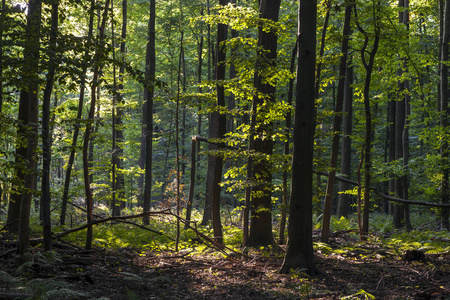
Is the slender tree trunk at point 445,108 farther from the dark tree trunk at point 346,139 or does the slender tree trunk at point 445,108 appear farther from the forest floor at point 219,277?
the forest floor at point 219,277

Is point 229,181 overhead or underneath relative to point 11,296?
overhead

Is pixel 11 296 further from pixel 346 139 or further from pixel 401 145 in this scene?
pixel 401 145

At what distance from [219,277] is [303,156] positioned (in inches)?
114

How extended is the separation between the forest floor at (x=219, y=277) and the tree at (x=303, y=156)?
16.5 inches

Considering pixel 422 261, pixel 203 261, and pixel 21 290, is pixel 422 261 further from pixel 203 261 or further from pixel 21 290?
pixel 21 290

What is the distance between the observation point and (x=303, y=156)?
23.4 ft

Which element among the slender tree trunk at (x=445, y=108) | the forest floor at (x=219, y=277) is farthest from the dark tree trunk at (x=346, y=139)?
the forest floor at (x=219, y=277)

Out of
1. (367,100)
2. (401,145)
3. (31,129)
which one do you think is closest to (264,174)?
(367,100)

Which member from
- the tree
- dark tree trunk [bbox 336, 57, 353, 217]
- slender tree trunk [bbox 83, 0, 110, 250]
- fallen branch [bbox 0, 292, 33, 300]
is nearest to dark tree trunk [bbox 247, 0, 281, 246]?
the tree

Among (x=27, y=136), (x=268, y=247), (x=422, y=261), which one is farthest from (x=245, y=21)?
(x=422, y=261)

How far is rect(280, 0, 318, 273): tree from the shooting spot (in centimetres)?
707

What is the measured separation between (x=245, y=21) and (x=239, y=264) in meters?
5.32

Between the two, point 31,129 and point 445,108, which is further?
point 445,108

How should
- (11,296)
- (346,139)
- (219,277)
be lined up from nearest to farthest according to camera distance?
(11,296)
(219,277)
(346,139)
